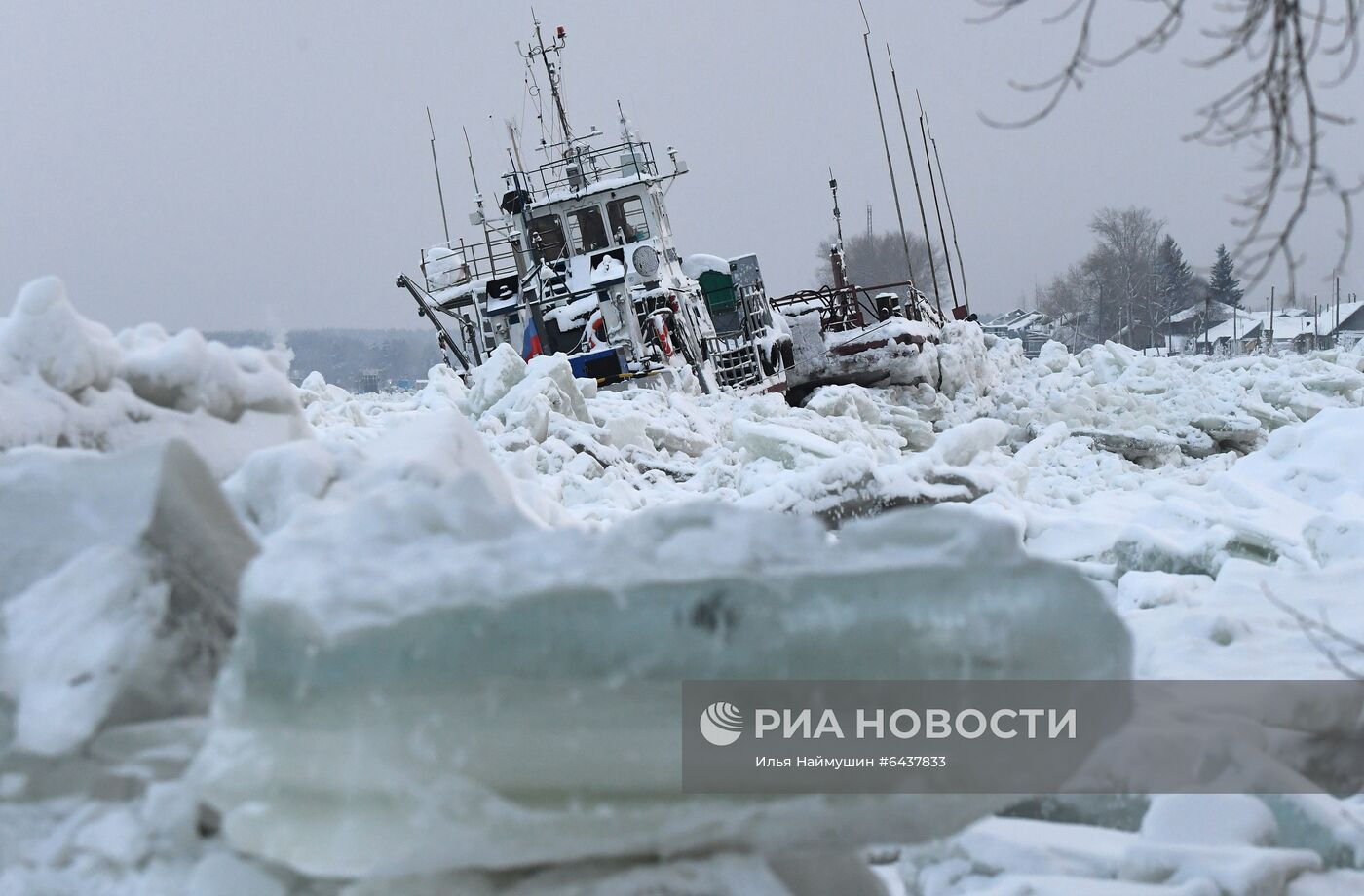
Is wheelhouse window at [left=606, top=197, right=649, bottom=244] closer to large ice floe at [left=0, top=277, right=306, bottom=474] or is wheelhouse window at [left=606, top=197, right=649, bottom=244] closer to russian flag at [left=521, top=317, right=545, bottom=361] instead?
russian flag at [left=521, top=317, right=545, bottom=361]

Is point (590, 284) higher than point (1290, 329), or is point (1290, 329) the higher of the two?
point (590, 284)

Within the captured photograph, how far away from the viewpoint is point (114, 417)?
257cm

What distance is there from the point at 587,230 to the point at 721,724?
16.8 meters

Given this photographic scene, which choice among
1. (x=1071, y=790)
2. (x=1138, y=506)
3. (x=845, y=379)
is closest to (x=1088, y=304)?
(x=845, y=379)

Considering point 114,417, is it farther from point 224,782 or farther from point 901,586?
point 901,586

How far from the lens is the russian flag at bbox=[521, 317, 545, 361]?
16219 mm

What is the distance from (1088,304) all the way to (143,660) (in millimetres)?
56924

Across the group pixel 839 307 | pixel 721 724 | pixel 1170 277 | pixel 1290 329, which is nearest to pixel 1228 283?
pixel 721 724

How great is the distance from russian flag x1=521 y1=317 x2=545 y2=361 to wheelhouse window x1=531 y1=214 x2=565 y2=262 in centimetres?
189

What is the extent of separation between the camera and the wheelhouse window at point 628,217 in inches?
707

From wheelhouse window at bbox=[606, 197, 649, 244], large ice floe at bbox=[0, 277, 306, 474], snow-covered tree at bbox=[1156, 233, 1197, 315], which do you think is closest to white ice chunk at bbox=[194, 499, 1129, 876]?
large ice floe at bbox=[0, 277, 306, 474]

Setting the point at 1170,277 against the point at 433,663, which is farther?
the point at 1170,277

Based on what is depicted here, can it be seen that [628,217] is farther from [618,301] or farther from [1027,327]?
[1027,327]

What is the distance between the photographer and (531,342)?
53.6 feet
